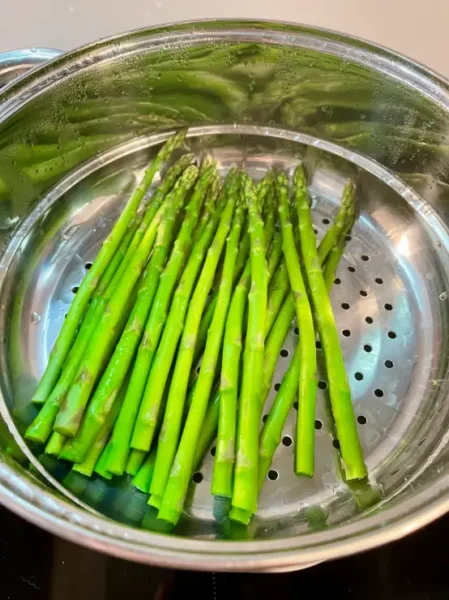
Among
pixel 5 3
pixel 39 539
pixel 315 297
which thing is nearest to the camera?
pixel 39 539

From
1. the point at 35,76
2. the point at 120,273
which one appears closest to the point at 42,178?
the point at 35,76

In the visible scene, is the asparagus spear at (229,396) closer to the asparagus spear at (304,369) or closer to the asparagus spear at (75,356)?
the asparagus spear at (304,369)

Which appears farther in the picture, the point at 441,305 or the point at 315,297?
the point at 441,305

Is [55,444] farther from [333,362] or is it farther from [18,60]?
[18,60]

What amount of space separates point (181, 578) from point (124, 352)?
0.39 metres

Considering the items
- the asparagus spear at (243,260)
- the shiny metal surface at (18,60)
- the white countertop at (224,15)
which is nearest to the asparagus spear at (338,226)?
the asparagus spear at (243,260)

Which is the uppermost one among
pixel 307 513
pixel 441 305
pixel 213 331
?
pixel 441 305

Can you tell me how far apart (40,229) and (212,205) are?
40 centimetres

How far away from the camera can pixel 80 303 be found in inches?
41.5

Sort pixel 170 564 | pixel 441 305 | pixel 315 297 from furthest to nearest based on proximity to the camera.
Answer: pixel 441 305, pixel 315 297, pixel 170 564

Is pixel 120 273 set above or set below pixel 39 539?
above

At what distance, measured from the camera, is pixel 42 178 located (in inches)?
49.4

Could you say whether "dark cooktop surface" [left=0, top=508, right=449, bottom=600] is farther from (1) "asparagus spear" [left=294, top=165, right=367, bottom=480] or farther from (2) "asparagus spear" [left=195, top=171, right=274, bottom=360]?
(2) "asparagus spear" [left=195, top=171, right=274, bottom=360]

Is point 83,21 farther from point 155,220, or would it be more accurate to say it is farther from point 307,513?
point 307,513
